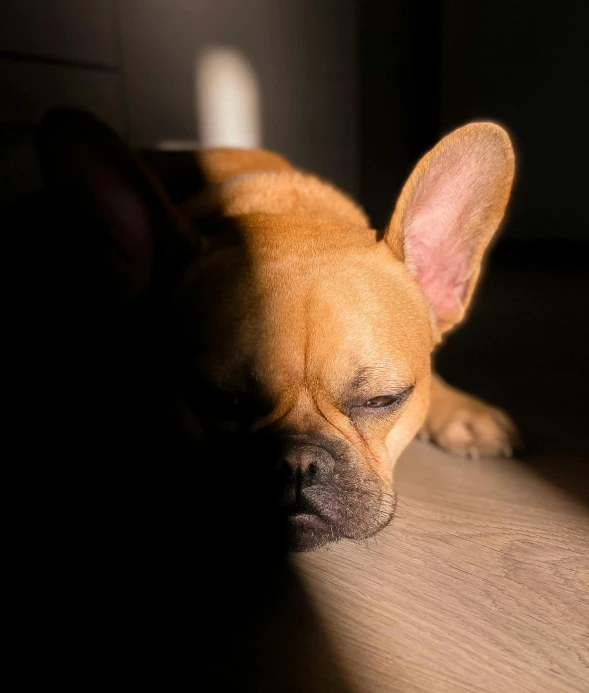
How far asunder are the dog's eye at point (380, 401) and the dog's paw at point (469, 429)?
0.46m

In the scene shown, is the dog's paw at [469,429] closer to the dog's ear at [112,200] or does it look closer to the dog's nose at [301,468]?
the dog's nose at [301,468]

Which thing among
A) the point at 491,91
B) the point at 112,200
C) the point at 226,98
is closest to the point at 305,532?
the point at 112,200

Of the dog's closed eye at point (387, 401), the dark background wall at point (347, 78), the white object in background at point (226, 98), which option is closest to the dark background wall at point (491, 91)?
the dark background wall at point (347, 78)

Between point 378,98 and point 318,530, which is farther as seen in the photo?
point 378,98

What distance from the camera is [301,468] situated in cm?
110

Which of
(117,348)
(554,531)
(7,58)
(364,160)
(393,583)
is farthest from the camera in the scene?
(364,160)

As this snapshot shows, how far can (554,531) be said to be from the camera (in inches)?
49.6

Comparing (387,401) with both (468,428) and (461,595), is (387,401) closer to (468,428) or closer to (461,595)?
(461,595)

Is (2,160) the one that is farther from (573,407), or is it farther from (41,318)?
(573,407)

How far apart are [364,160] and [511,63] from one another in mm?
1099

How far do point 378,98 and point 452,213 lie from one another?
313 cm

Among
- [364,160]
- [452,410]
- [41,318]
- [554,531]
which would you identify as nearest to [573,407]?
[452,410]

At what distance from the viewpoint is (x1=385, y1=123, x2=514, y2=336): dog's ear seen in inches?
50.8

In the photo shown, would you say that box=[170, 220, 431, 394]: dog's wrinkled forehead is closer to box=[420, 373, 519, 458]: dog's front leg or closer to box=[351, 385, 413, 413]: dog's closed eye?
box=[351, 385, 413, 413]: dog's closed eye
